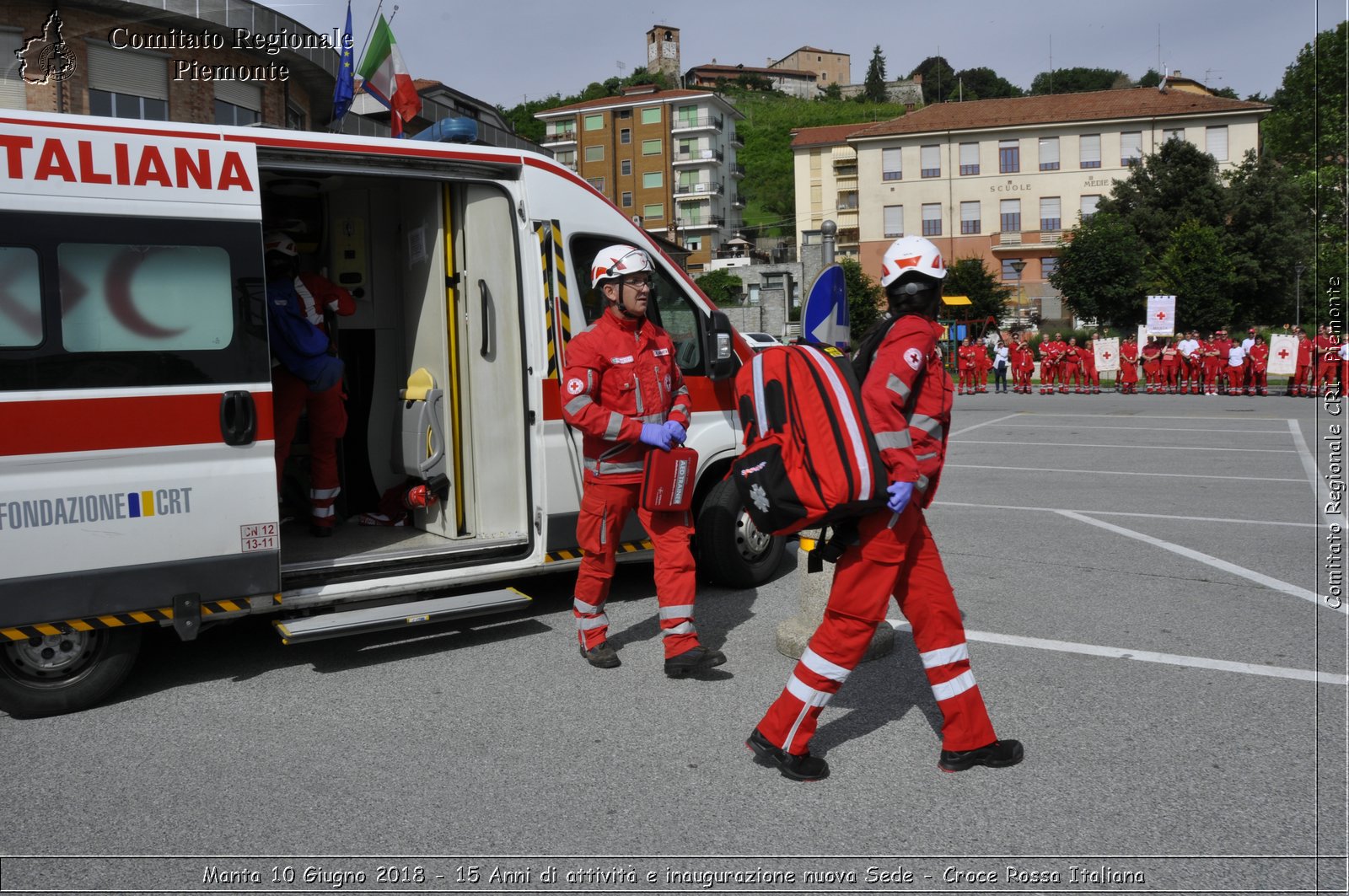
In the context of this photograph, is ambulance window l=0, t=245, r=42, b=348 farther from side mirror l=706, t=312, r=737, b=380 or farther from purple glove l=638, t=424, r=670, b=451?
side mirror l=706, t=312, r=737, b=380

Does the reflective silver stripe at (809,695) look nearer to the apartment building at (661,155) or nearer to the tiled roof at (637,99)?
the apartment building at (661,155)

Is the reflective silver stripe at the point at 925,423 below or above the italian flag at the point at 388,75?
below

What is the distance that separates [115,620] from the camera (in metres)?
4.87

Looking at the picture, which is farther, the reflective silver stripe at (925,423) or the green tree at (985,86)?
the green tree at (985,86)

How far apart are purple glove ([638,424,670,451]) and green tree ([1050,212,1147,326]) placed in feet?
171

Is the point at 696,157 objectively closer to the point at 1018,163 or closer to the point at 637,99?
the point at 637,99

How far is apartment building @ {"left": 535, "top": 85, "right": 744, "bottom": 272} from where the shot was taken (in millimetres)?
92375

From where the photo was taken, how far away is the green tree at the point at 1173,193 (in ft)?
181

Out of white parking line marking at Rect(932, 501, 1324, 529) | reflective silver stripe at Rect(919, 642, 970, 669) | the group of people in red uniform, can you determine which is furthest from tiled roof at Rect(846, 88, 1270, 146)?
reflective silver stripe at Rect(919, 642, 970, 669)

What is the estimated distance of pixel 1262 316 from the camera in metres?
54.3

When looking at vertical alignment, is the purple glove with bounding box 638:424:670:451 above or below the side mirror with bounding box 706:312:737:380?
below

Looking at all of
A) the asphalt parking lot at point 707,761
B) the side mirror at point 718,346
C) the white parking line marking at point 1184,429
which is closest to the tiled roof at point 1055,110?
the white parking line marking at point 1184,429

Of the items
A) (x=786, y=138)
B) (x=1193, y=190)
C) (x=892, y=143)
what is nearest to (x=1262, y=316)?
(x=1193, y=190)

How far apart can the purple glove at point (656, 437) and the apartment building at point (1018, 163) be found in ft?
218
